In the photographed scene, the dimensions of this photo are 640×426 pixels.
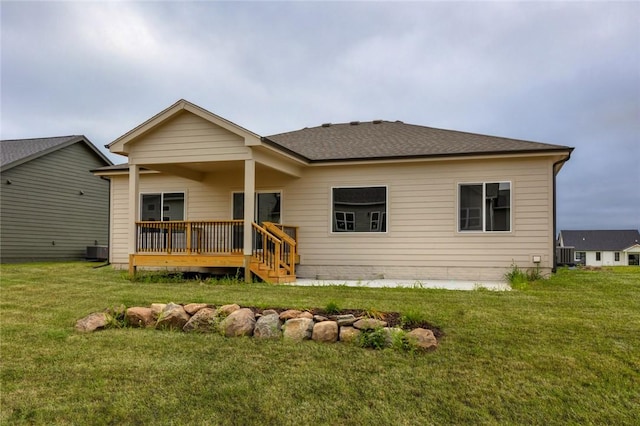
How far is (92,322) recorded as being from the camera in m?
5.81

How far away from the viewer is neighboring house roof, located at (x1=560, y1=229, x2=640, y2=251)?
5791cm

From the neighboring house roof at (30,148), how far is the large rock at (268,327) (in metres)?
15.7

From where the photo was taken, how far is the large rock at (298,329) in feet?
16.7

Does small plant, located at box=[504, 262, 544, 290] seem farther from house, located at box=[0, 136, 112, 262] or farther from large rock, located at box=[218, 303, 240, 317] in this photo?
house, located at box=[0, 136, 112, 262]

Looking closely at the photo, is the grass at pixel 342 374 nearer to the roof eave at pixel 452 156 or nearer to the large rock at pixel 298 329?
the large rock at pixel 298 329

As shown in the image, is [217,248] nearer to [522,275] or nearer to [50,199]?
[522,275]

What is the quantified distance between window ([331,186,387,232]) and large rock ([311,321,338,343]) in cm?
633

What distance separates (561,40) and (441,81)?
3880mm

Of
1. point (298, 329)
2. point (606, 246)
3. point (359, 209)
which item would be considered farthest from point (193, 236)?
point (606, 246)

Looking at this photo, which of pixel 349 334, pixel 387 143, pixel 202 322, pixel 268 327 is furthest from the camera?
pixel 387 143

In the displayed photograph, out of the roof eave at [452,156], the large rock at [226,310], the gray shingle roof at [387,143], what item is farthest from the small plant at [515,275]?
the large rock at [226,310]

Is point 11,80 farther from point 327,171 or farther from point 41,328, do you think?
point 41,328

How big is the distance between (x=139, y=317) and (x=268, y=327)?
1861 millimetres

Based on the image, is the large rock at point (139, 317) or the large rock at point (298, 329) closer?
the large rock at point (298, 329)
